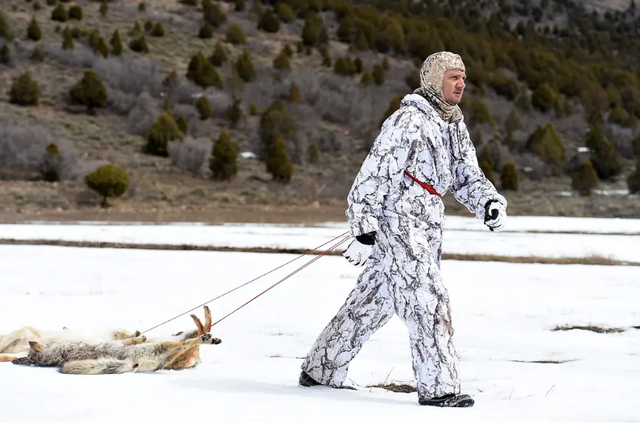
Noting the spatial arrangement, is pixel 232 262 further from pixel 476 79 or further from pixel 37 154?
pixel 476 79

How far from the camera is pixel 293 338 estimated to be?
7.98m

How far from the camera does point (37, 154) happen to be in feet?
119

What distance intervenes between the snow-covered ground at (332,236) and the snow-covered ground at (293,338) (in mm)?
2970

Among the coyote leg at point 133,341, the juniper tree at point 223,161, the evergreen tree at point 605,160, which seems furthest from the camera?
the evergreen tree at point 605,160

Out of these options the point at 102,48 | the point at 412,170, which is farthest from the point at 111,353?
the point at 102,48

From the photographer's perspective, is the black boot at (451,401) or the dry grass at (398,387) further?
the dry grass at (398,387)

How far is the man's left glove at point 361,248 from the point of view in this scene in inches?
204

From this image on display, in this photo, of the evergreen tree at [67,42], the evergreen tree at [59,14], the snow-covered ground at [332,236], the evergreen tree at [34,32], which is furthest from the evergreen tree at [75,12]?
the snow-covered ground at [332,236]

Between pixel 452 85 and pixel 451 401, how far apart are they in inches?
69.2

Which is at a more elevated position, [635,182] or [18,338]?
[18,338]

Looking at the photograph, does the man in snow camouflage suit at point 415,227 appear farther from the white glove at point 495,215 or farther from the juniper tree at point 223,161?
the juniper tree at point 223,161

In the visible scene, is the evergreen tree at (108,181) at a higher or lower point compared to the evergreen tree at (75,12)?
lower

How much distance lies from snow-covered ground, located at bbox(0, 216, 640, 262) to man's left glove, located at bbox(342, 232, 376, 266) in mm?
13171

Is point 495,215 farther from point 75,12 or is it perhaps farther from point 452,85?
point 75,12
